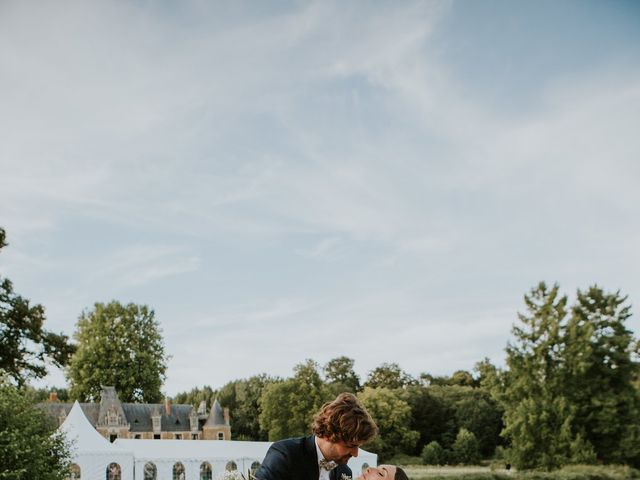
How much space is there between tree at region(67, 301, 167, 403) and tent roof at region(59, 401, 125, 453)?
82.1 ft

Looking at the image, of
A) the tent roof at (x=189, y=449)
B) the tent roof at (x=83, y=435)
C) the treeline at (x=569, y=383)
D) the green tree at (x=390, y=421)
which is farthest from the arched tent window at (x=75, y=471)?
the green tree at (x=390, y=421)

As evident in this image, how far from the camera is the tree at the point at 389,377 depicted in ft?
203

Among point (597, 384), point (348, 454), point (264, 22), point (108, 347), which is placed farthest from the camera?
point (108, 347)

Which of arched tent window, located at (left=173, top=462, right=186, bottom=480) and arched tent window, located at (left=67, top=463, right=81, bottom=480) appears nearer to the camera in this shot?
arched tent window, located at (left=67, top=463, right=81, bottom=480)

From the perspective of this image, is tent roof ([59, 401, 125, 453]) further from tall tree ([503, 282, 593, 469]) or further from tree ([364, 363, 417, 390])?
tree ([364, 363, 417, 390])

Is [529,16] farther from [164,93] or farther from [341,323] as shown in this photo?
[341,323]

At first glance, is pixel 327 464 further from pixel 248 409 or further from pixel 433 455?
pixel 248 409

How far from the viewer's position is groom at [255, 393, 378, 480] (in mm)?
3395

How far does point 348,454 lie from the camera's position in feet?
11.7

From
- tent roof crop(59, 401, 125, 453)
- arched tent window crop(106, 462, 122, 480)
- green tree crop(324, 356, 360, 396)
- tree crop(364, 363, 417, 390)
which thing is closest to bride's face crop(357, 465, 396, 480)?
tent roof crop(59, 401, 125, 453)

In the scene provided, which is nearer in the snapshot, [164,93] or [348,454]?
[348,454]

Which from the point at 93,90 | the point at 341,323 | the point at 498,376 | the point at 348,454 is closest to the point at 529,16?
the point at 93,90

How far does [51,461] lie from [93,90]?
1068 cm

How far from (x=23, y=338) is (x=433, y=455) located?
31.0 metres
